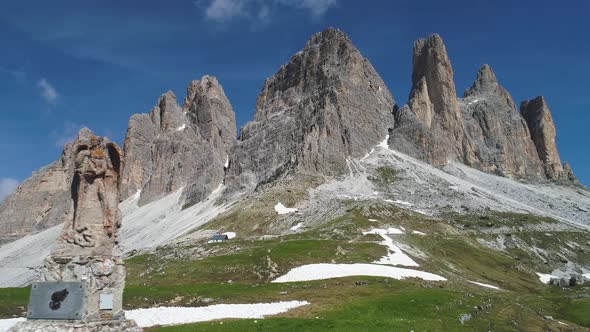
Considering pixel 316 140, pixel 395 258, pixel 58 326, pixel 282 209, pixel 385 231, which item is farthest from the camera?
pixel 316 140

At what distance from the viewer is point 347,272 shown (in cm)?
5519

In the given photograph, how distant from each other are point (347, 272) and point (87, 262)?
124 ft

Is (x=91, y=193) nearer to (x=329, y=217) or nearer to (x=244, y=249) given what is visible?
(x=244, y=249)

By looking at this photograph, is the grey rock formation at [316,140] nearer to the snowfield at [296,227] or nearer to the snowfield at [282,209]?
the snowfield at [282,209]

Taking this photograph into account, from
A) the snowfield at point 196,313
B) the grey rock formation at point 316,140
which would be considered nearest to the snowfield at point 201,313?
the snowfield at point 196,313

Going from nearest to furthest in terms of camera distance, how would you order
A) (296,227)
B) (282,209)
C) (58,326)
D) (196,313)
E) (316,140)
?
(58,326)
(196,313)
(296,227)
(282,209)
(316,140)

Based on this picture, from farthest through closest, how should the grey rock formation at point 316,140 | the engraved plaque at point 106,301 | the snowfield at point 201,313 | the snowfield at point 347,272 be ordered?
the grey rock formation at point 316,140 → the snowfield at point 347,272 → the snowfield at point 201,313 → the engraved plaque at point 106,301

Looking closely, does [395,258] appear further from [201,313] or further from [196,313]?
[196,313]

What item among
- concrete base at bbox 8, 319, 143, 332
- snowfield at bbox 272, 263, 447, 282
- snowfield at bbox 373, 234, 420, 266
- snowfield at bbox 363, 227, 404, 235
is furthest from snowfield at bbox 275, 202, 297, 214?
concrete base at bbox 8, 319, 143, 332

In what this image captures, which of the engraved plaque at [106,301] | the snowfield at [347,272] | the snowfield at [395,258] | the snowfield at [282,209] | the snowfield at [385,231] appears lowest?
the engraved plaque at [106,301]

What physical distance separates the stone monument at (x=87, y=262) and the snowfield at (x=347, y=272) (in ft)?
107

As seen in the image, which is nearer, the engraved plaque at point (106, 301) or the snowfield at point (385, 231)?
the engraved plaque at point (106, 301)

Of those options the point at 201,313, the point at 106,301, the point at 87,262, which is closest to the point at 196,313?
the point at 201,313

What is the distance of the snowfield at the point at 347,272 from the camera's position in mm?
53938
